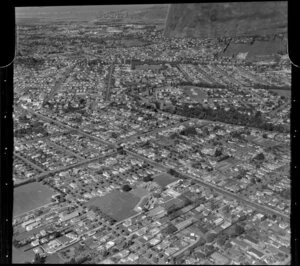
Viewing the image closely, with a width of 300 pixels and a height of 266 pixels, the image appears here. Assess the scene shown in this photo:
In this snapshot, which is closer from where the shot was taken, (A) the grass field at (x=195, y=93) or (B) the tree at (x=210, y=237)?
(B) the tree at (x=210, y=237)

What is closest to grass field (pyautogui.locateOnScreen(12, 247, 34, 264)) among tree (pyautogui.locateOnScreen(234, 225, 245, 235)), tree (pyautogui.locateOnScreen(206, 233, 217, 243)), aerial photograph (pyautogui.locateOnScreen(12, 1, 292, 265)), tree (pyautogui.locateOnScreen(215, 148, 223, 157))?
aerial photograph (pyautogui.locateOnScreen(12, 1, 292, 265))

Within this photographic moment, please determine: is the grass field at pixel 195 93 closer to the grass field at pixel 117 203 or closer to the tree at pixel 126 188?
the tree at pixel 126 188

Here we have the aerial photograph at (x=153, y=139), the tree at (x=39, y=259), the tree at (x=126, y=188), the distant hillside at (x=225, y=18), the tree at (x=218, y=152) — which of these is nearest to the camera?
the distant hillside at (x=225, y=18)

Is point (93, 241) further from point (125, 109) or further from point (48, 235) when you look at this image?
point (125, 109)

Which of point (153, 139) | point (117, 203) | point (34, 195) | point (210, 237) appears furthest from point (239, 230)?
point (153, 139)

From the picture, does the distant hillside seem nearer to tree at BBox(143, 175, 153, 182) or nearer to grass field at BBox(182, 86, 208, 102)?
tree at BBox(143, 175, 153, 182)

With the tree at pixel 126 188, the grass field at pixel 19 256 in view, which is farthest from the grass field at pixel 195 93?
the grass field at pixel 19 256
